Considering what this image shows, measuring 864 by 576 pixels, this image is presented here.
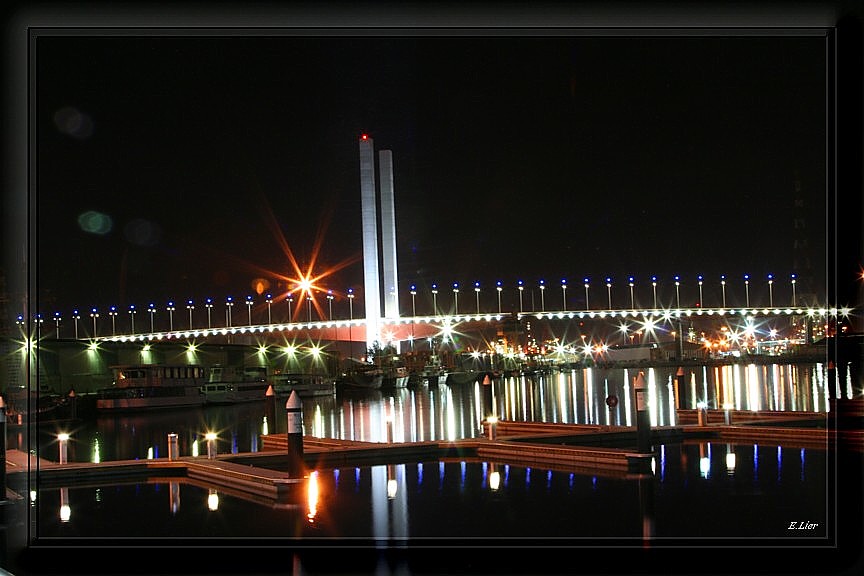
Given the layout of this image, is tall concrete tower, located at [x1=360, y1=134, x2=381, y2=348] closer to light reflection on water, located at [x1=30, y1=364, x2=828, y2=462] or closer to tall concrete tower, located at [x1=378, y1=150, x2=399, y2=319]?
tall concrete tower, located at [x1=378, y1=150, x2=399, y2=319]

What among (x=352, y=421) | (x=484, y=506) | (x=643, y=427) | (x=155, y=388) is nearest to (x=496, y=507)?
(x=484, y=506)

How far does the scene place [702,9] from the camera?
374 centimetres

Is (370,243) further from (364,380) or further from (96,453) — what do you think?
(96,453)

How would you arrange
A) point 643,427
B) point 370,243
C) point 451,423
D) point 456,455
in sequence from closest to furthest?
point 643,427
point 456,455
point 451,423
point 370,243

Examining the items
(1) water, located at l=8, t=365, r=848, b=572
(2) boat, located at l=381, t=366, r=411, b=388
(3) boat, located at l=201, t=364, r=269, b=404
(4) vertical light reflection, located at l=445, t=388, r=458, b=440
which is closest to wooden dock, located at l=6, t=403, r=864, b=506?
(1) water, located at l=8, t=365, r=848, b=572

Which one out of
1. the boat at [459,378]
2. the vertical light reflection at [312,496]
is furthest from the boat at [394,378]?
the vertical light reflection at [312,496]

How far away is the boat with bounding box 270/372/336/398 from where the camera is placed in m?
35.8

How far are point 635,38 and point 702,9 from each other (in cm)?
57

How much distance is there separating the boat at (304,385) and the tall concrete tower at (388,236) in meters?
21.1

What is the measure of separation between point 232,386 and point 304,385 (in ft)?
20.4

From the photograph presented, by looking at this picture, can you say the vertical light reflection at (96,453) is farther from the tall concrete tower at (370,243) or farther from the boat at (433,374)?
the tall concrete tower at (370,243)

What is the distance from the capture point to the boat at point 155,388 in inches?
1092

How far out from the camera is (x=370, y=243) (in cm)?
6259

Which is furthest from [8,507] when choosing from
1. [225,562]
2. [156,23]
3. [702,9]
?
[702,9]
